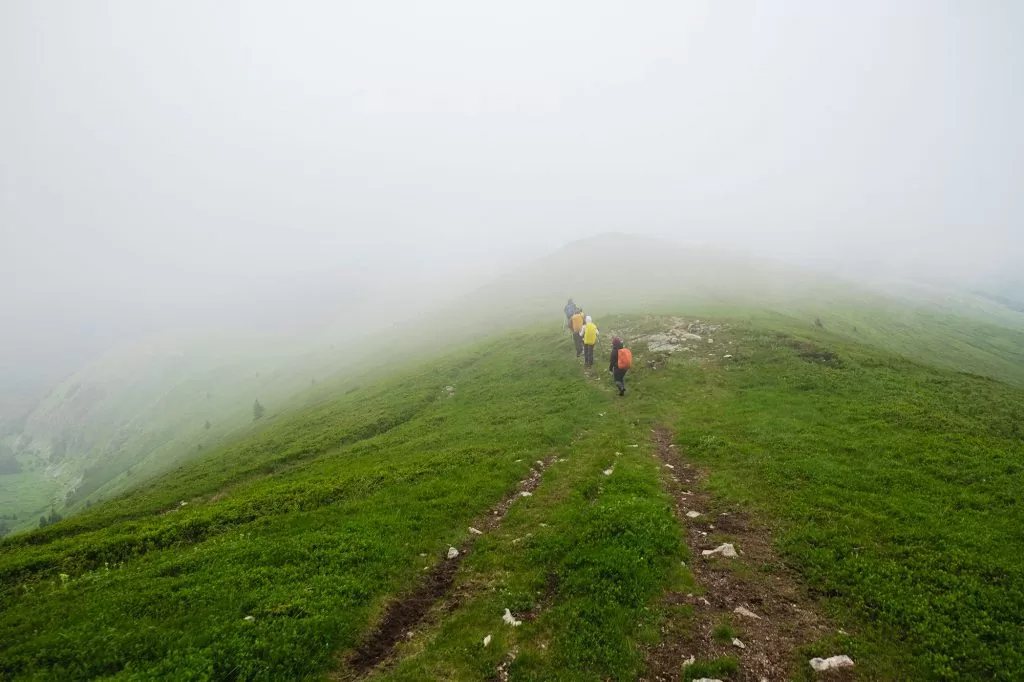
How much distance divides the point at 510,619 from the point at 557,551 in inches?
135

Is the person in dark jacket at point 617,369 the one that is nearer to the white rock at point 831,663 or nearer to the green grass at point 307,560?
the green grass at point 307,560

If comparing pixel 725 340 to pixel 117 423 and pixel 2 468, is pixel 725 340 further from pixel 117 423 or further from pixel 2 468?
pixel 2 468

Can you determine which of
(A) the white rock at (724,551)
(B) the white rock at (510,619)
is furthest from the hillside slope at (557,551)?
(A) the white rock at (724,551)

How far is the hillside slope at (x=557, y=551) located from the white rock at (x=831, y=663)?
28 cm

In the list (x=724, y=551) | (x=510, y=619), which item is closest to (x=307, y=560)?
(x=510, y=619)

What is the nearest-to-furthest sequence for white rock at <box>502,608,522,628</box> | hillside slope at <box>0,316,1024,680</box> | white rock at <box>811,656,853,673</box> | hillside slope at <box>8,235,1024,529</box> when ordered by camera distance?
white rock at <box>811,656,853,673</box> < hillside slope at <box>0,316,1024,680</box> < white rock at <box>502,608,522,628</box> < hillside slope at <box>8,235,1024,529</box>

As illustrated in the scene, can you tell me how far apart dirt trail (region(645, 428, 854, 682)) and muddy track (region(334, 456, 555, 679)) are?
6.70 metres

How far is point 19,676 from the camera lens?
38.8ft

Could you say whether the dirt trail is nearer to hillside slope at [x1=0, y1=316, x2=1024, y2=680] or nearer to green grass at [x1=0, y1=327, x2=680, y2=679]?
hillside slope at [x1=0, y1=316, x2=1024, y2=680]

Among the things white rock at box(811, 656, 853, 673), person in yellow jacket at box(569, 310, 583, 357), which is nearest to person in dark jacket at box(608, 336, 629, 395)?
person in yellow jacket at box(569, 310, 583, 357)

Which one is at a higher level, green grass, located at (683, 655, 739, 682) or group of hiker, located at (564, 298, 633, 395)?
group of hiker, located at (564, 298, 633, 395)

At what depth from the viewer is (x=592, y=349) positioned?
145 feet

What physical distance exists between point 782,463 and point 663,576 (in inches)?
430

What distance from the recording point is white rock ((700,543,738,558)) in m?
15.9
